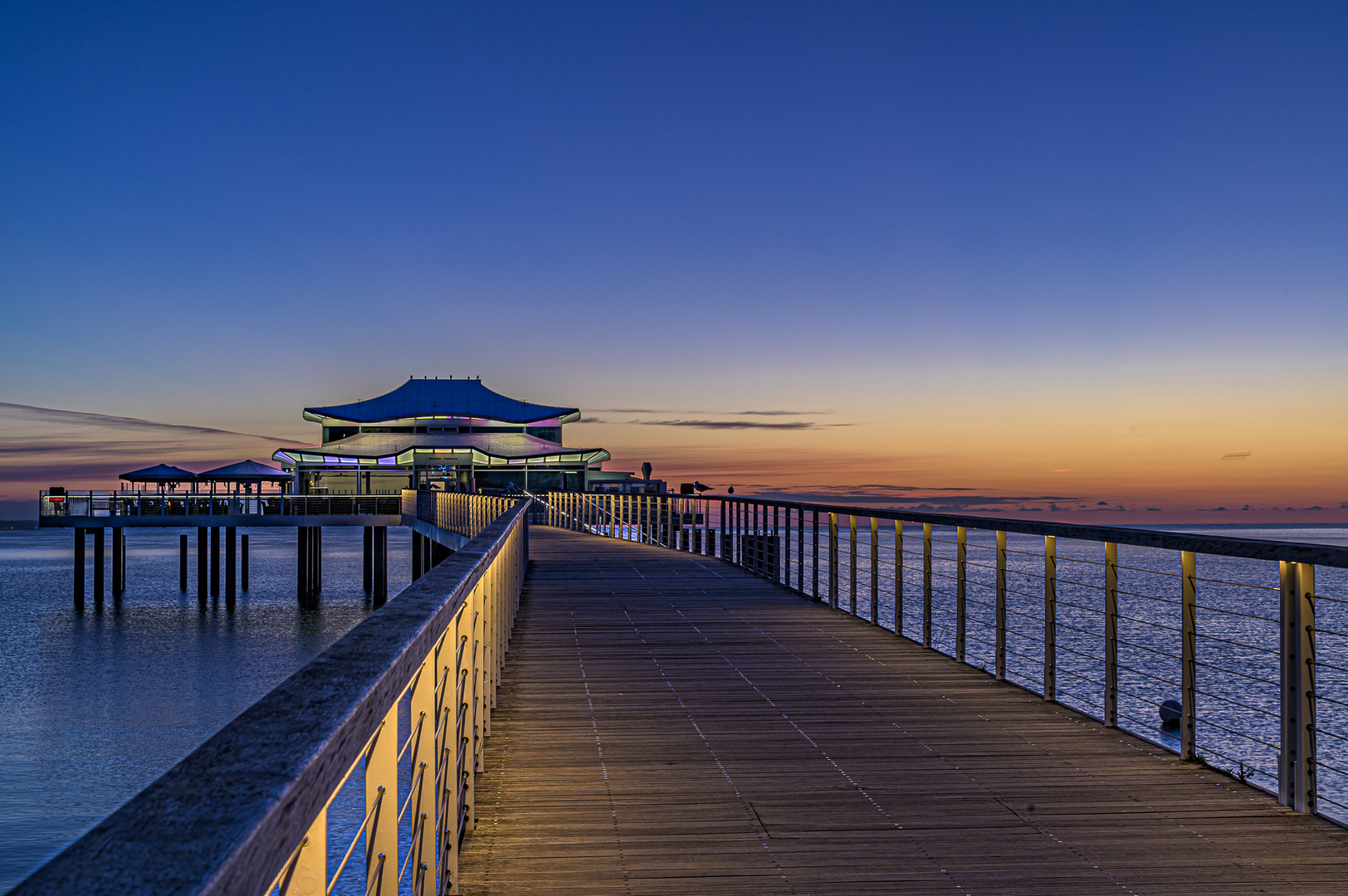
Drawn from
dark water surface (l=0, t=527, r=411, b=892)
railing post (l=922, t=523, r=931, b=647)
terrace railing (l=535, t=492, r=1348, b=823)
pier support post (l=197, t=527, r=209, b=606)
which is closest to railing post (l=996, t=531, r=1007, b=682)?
terrace railing (l=535, t=492, r=1348, b=823)

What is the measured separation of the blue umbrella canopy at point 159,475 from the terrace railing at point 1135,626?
2234 centimetres

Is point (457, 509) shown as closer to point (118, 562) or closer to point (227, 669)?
point (227, 669)

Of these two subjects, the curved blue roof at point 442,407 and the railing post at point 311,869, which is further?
the curved blue roof at point 442,407

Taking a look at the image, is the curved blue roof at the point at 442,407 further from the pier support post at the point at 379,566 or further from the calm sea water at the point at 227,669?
the pier support post at the point at 379,566

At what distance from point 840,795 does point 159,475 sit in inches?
1999

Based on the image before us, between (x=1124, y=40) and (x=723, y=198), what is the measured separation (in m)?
9.77

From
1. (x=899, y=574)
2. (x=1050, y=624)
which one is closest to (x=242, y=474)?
(x=899, y=574)

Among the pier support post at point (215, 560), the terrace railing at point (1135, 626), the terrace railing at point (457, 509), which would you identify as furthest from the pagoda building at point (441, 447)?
the terrace railing at point (1135, 626)

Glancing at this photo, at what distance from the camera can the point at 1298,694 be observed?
3533 millimetres

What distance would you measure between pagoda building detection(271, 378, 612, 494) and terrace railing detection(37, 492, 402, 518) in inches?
267

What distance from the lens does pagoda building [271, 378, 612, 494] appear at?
59.1m

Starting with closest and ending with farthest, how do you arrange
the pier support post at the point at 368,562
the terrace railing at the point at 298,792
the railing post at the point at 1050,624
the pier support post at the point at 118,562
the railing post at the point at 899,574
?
1. the terrace railing at the point at 298,792
2. the railing post at the point at 1050,624
3. the railing post at the point at 899,574
4. the pier support post at the point at 118,562
5. the pier support post at the point at 368,562

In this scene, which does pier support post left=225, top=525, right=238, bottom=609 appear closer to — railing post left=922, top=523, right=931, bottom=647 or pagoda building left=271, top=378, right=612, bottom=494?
pagoda building left=271, top=378, right=612, bottom=494

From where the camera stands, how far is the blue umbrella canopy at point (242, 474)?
46812mm
